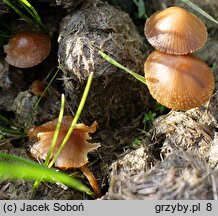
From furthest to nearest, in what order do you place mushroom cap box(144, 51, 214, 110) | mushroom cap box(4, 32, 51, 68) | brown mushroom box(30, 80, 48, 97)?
1. mushroom cap box(4, 32, 51, 68)
2. brown mushroom box(30, 80, 48, 97)
3. mushroom cap box(144, 51, 214, 110)

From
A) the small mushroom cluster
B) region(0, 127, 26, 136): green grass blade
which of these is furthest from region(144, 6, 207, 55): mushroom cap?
region(0, 127, 26, 136): green grass blade

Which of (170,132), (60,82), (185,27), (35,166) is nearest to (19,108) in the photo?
(60,82)

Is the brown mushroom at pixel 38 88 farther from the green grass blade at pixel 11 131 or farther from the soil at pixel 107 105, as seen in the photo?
the green grass blade at pixel 11 131

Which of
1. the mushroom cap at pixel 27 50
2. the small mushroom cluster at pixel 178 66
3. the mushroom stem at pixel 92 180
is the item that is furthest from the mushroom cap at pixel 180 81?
the mushroom cap at pixel 27 50

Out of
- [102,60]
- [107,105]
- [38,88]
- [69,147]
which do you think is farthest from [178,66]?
[38,88]

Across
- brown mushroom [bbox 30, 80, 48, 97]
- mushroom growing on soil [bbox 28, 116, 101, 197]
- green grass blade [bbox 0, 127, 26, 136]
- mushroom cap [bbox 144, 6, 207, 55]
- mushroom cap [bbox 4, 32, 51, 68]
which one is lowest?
green grass blade [bbox 0, 127, 26, 136]

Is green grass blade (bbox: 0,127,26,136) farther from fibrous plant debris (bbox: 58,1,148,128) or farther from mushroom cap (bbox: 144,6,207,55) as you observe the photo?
mushroom cap (bbox: 144,6,207,55)
